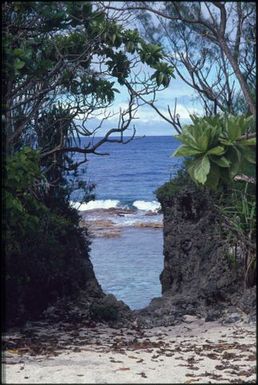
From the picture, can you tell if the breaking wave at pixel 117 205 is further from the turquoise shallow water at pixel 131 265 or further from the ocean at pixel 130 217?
the turquoise shallow water at pixel 131 265

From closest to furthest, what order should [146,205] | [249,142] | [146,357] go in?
[249,142]
[146,357]
[146,205]

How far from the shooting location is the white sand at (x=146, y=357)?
5156 mm

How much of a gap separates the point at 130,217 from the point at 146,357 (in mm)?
20647

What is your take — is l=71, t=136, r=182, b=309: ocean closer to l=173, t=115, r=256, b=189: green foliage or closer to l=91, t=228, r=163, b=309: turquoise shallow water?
l=91, t=228, r=163, b=309: turquoise shallow water

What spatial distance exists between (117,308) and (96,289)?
791mm

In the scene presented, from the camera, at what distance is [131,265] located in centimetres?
1519

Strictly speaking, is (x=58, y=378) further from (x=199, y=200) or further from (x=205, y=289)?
(x=199, y=200)

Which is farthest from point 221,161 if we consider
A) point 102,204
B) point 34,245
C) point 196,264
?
point 102,204

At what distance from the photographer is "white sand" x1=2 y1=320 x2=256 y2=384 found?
516 centimetres

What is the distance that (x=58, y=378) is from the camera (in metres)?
4.91

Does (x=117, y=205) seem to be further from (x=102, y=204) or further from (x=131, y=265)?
(x=131, y=265)

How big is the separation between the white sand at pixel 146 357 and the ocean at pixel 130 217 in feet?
5.97

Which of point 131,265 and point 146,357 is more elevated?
point 146,357

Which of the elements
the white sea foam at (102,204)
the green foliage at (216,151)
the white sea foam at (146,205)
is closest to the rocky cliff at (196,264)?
the green foliage at (216,151)
